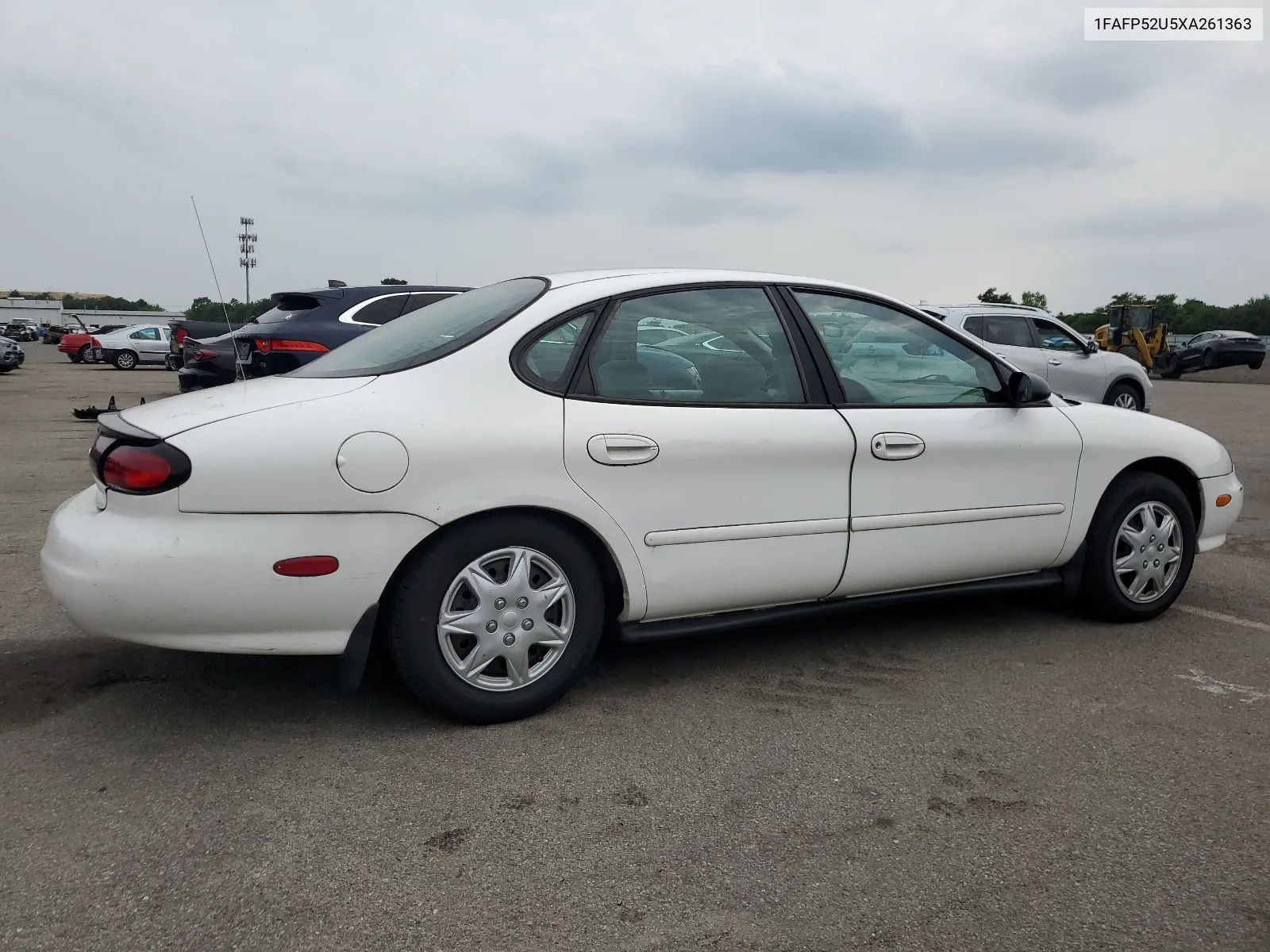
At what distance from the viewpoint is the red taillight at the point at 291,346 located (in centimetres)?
855

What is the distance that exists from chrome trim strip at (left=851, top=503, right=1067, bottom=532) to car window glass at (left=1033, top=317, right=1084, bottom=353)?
31.6 ft

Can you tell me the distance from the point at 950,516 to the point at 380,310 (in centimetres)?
656

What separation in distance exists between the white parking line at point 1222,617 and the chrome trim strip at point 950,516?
3.49ft

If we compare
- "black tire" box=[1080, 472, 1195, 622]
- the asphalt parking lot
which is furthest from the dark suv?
"black tire" box=[1080, 472, 1195, 622]

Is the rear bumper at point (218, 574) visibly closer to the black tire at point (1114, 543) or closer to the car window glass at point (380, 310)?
the black tire at point (1114, 543)

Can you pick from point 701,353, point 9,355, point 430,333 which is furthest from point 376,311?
point 9,355

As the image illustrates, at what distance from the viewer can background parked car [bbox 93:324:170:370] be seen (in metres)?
29.3

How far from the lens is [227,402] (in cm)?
306

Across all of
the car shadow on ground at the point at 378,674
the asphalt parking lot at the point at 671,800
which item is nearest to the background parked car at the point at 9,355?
the asphalt parking lot at the point at 671,800

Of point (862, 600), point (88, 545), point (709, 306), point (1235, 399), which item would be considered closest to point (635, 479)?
point (709, 306)

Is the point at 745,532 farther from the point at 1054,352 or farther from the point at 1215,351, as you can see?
the point at 1215,351

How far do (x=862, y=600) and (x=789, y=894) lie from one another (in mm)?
1657

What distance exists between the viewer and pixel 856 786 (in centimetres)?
280

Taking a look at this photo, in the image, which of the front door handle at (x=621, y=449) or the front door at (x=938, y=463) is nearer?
the front door handle at (x=621, y=449)
